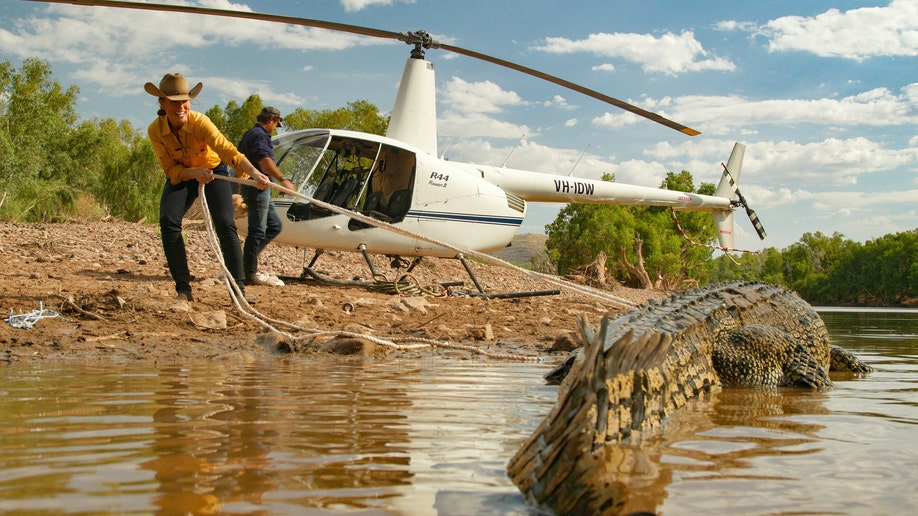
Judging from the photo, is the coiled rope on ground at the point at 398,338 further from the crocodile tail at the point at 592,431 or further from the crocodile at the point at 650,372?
the crocodile tail at the point at 592,431

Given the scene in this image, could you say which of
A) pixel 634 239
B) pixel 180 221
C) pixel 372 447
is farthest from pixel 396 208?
pixel 634 239

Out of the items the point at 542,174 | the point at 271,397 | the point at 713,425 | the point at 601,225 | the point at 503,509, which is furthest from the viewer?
the point at 601,225

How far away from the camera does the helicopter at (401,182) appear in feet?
31.8

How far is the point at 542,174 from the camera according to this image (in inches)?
496

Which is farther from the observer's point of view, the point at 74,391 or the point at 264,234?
the point at 264,234

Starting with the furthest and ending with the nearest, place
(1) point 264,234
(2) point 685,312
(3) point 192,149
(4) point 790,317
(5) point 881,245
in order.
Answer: (5) point 881,245 < (1) point 264,234 < (3) point 192,149 < (4) point 790,317 < (2) point 685,312

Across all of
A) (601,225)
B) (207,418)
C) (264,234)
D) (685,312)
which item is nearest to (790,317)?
(685,312)

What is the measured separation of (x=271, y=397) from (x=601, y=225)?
37.1 metres

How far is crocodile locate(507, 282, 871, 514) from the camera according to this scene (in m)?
1.86

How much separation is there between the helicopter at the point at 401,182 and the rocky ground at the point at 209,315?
2.75ft

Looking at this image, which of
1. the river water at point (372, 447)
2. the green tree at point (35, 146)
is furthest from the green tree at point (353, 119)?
the river water at point (372, 447)

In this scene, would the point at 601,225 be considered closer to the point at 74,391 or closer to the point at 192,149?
the point at 192,149

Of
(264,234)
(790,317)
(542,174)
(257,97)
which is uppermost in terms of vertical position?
(257,97)

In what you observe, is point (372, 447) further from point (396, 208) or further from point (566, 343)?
point (396, 208)
